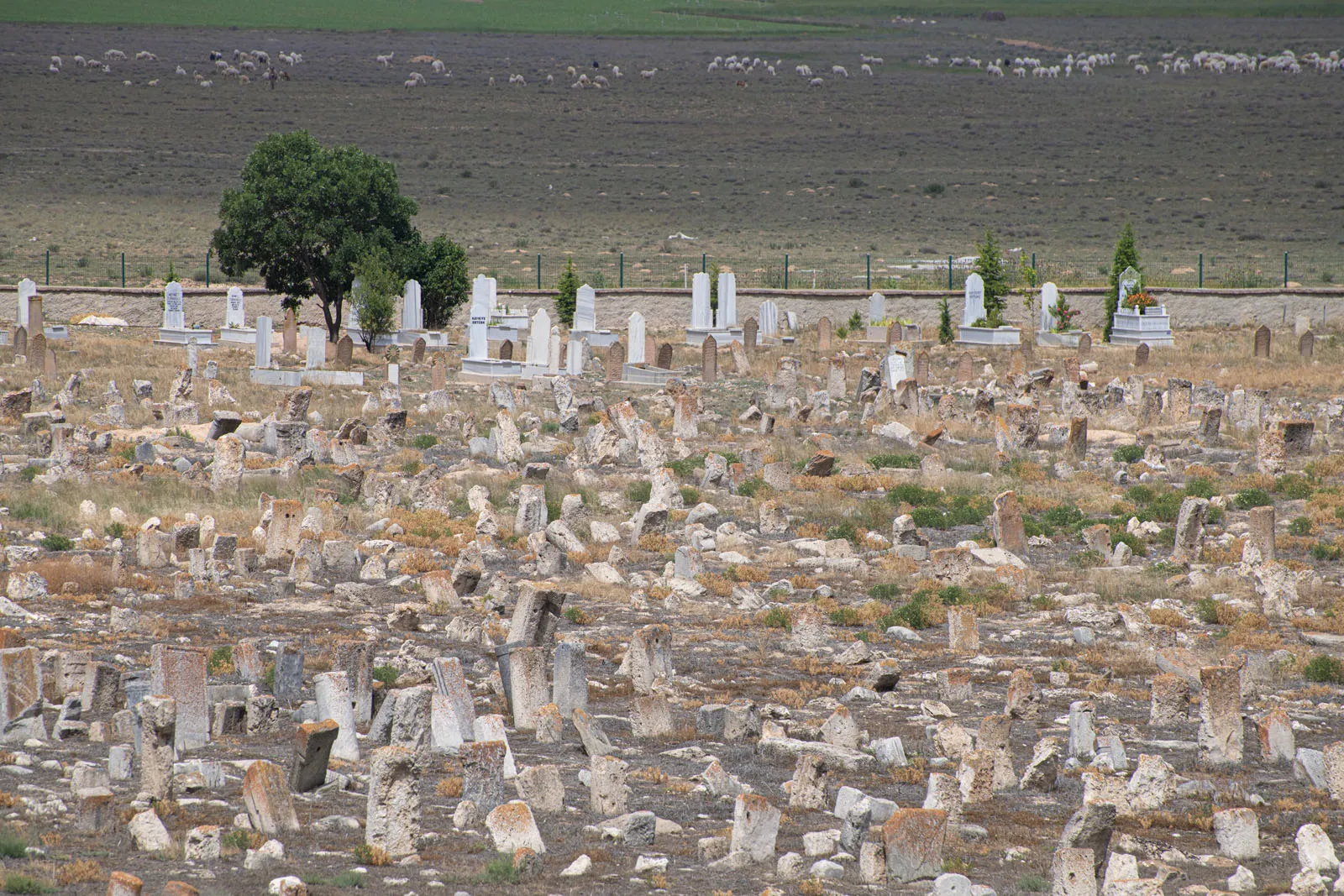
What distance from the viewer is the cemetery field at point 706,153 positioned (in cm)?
6494

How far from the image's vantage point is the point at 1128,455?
24.9m

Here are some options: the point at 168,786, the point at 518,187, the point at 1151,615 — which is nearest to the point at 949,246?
the point at 518,187

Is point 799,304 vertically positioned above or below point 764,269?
below

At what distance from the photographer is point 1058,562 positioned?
733 inches

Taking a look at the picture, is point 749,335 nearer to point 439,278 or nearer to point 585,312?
point 585,312

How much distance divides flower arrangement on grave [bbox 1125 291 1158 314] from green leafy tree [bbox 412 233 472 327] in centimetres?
1682

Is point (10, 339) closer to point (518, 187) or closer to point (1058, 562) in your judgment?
point (1058, 562)

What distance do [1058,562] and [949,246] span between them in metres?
50.3

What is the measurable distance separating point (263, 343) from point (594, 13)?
11127cm

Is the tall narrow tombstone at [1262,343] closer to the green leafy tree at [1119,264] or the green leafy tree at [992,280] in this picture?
the green leafy tree at [1119,264]

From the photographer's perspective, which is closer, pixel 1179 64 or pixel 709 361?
pixel 709 361

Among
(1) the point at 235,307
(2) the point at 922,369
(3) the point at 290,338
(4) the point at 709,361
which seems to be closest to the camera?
(2) the point at 922,369

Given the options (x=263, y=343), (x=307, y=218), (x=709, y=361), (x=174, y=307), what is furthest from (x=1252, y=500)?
(x=174, y=307)

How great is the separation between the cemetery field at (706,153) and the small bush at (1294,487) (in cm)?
2851
